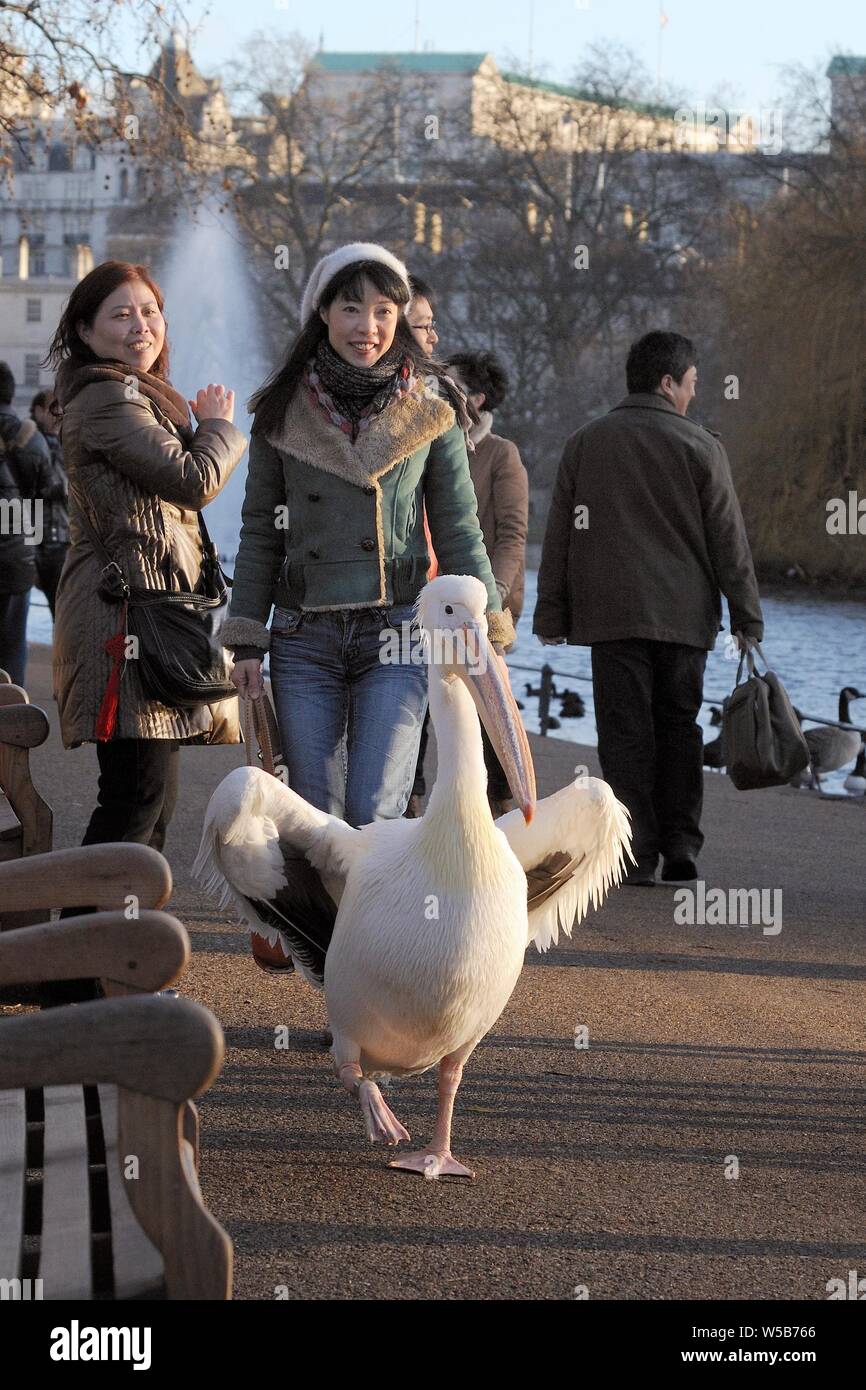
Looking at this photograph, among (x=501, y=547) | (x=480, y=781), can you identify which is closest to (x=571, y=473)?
(x=501, y=547)

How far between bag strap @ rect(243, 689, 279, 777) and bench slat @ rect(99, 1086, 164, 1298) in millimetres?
2029

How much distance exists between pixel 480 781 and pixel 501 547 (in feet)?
11.9

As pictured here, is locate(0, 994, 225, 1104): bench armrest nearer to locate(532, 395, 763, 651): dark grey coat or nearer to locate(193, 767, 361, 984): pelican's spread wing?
locate(193, 767, 361, 984): pelican's spread wing

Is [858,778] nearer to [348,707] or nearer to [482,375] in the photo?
[482,375]

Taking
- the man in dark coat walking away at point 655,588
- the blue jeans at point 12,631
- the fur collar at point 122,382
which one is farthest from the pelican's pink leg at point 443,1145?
the blue jeans at point 12,631

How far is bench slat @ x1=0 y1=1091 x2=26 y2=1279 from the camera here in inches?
105

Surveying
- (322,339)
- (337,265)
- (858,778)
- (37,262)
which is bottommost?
(858,778)

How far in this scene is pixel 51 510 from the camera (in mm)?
11914

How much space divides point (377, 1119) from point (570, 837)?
0.82 meters

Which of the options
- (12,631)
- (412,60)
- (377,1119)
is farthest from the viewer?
(412,60)

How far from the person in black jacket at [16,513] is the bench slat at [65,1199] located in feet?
25.5

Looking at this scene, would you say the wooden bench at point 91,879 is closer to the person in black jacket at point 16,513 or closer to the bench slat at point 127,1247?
the bench slat at point 127,1247

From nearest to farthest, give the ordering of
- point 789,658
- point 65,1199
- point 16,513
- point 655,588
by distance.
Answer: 1. point 65,1199
2. point 655,588
3. point 16,513
4. point 789,658

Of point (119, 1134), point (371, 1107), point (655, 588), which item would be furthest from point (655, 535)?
point (119, 1134)
